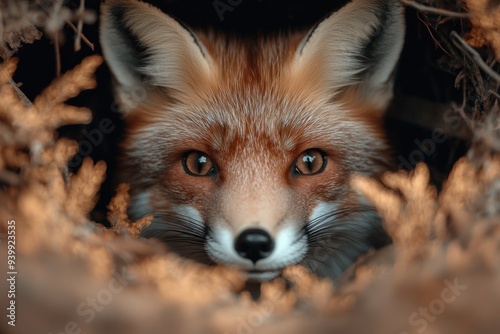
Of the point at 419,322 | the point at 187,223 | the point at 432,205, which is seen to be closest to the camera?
the point at 419,322

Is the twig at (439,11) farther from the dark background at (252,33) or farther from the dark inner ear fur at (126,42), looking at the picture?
the dark inner ear fur at (126,42)

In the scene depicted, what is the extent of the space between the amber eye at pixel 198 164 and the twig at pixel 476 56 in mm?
1310

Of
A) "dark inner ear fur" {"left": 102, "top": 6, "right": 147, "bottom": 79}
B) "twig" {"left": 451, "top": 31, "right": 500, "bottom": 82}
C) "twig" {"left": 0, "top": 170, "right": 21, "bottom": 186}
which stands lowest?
"twig" {"left": 0, "top": 170, "right": 21, "bottom": 186}

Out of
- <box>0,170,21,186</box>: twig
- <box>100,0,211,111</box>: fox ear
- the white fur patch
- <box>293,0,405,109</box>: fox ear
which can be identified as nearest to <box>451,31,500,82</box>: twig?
<box>293,0,405,109</box>: fox ear

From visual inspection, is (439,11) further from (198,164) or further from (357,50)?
(198,164)

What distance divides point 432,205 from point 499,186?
0.25 meters

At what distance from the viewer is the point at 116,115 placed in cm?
373

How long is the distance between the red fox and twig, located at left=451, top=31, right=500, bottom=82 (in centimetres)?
32

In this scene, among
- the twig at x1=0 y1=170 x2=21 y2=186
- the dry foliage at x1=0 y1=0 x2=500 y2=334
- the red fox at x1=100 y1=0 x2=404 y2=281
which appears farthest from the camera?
the red fox at x1=100 y1=0 x2=404 y2=281

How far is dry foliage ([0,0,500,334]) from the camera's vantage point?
2025 millimetres

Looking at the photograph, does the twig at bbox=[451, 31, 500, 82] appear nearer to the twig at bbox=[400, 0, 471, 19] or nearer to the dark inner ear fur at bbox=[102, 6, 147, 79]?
the twig at bbox=[400, 0, 471, 19]

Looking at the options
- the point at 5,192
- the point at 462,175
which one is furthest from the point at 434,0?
the point at 5,192

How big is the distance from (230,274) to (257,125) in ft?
2.85

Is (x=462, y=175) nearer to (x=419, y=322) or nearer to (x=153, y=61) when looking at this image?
(x=419, y=322)
